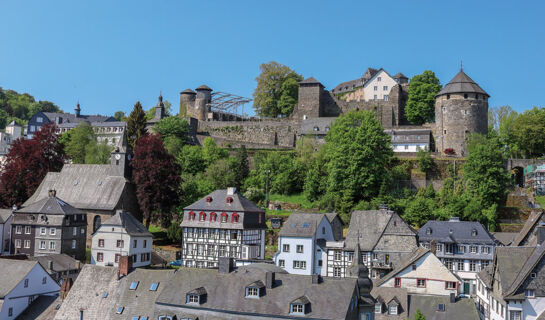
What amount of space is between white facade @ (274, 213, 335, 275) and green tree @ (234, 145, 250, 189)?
22185 mm

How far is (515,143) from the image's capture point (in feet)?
247

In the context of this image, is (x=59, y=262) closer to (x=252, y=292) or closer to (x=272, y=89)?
(x=252, y=292)

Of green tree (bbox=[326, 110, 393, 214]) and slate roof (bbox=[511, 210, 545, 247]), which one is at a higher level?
green tree (bbox=[326, 110, 393, 214])

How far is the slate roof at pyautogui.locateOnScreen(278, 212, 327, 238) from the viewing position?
49.4 m

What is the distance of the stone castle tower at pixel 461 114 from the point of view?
70312 millimetres

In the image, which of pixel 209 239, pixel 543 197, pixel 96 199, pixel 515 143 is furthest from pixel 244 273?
pixel 515 143

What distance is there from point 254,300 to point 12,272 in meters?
19.1

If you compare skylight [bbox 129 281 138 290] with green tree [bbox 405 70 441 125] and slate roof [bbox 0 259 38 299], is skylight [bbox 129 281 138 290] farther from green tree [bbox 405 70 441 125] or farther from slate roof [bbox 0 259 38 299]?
green tree [bbox 405 70 441 125]

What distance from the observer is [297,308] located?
1217 inches

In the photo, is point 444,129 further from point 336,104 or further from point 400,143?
point 336,104

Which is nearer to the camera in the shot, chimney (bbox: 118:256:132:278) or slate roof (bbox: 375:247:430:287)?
chimney (bbox: 118:256:132:278)

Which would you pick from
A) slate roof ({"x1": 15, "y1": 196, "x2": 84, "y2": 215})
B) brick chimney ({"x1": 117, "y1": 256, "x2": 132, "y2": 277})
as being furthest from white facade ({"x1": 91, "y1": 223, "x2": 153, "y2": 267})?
brick chimney ({"x1": 117, "y1": 256, "x2": 132, "y2": 277})

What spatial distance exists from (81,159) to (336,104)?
37.2 meters

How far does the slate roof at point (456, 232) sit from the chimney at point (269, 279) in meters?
20.9
